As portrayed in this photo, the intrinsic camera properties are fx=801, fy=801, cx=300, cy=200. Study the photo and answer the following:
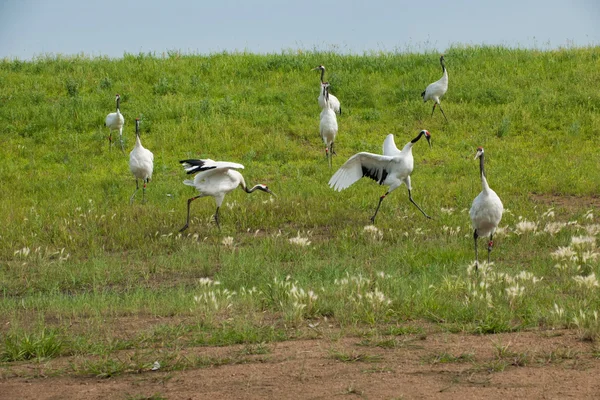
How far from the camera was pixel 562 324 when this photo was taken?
659cm

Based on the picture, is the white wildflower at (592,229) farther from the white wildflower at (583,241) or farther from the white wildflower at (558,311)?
the white wildflower at (558,311)

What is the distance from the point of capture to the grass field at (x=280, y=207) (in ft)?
23.1

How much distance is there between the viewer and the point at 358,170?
41.3 ft

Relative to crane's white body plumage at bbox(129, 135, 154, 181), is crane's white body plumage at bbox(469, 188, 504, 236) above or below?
below

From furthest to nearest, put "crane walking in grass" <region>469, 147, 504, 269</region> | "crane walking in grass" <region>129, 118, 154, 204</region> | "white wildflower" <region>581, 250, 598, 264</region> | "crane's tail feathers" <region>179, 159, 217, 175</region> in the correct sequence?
"crane walking in grass" <region>129, 118, 154, 204</region> → "crane's tail feathers" <region>179, 159, 217, 175</region> → "crane walking in grass" <region>469, 147, 504, 269</region> → "white wildflower" <region>581, 250, 598, 264</region>

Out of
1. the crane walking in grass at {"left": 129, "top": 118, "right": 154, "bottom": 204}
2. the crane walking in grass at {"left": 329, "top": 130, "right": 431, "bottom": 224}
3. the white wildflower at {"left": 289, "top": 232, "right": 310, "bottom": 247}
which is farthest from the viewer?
the crane walking in grass at {"left": 129, "top": 118, "right": 154, "bottom": 204}

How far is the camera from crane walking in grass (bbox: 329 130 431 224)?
12297 mm

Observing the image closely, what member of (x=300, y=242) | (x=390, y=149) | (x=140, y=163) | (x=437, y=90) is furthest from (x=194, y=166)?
(x=437, y=90)

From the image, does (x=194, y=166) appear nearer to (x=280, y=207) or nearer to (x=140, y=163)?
(x=280, y=207)

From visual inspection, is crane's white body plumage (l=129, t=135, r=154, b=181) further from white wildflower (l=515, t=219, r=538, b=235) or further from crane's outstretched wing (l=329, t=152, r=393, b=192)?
white wildflower (l=515, t=219, r=538, b=235)

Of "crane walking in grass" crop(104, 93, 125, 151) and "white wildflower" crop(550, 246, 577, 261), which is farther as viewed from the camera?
"crane walking in grass" crop(104, 93, 125, 151)

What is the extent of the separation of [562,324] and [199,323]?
3035mm

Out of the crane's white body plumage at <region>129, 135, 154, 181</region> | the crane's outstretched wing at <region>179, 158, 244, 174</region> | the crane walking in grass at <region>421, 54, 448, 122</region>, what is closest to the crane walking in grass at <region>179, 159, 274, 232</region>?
the crane's outstretched wing at <region>179, 158, 244, 174</region>

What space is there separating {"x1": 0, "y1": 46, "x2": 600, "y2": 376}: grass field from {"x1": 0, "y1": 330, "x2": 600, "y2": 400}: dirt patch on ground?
0.86 feet
